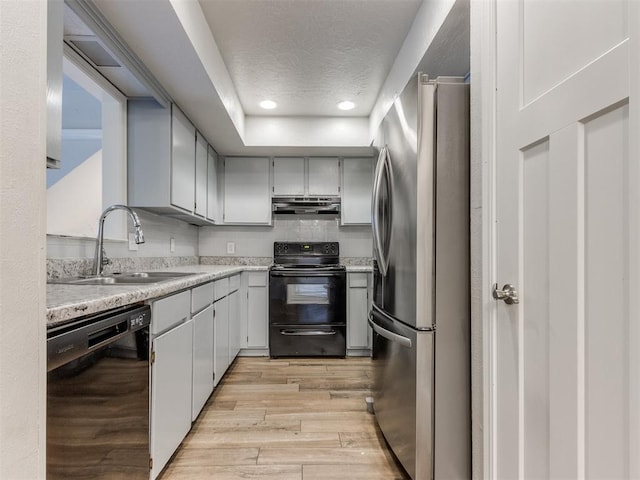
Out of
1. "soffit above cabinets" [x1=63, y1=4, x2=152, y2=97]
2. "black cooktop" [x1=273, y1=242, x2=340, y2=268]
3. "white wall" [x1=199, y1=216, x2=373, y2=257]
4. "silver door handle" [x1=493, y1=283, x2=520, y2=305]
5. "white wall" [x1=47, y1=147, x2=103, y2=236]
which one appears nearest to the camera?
"silver door handle" [x1=493, y1=283, x2=520, y2=305]

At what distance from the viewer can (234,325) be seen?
2889 mm

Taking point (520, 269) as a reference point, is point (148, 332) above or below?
below

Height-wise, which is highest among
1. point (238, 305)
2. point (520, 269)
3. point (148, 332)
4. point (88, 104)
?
point (88, 104)

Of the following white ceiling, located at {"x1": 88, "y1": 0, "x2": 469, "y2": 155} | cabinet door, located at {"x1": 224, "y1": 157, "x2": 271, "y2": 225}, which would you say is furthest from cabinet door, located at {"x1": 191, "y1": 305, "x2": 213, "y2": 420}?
cabinet door, located at {"x1": 224, "y1": 157, "x2": 271, "y2": 225}

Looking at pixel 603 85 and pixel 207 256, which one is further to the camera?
pixel 207 256

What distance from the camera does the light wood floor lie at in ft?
5.11

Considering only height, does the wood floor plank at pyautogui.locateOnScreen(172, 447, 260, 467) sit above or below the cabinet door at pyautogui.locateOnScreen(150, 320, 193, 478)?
below

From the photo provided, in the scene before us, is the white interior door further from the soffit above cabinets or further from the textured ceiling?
the soffit above cabinets

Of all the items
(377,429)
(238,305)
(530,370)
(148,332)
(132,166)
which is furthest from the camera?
(238,305)

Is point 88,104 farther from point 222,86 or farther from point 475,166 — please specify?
point 475,166

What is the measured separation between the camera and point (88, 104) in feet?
6.58

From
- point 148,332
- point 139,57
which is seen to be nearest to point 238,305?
point 148,332

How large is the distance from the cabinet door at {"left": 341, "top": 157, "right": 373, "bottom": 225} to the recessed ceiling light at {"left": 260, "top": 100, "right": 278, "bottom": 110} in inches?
37.5

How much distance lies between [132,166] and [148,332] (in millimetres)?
1400
